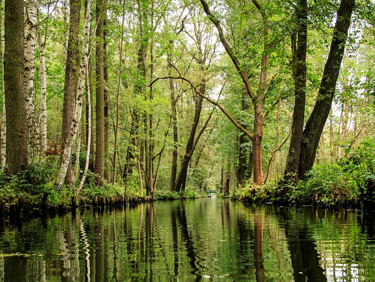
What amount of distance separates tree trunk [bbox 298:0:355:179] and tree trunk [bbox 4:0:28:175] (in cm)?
873

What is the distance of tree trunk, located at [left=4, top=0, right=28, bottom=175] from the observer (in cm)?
787

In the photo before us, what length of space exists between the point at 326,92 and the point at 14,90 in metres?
9.35

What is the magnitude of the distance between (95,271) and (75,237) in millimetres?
2069

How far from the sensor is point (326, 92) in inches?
426

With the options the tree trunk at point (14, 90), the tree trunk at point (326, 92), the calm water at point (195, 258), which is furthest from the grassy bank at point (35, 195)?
the tree trunk at point (326, 92)

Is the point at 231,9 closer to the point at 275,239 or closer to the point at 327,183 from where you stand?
the point at 327,183

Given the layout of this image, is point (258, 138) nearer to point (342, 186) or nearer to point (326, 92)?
point (326, 92)

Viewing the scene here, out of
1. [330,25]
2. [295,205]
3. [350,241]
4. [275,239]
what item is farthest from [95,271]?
[330,25]

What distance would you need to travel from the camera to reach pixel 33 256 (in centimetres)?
279

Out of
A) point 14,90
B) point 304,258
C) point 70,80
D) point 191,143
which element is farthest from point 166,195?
point 304,258

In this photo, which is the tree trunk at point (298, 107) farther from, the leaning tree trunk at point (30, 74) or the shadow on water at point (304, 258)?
the leaning tree trunk at point (30, 74)

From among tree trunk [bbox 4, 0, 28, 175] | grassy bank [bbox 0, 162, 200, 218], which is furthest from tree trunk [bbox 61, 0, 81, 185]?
tree trunk [bbox 4, 0, 28, 175]

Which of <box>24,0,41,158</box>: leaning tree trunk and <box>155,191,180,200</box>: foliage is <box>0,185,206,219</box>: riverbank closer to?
<box>24,0,41,158</box>: leaning tree trunk

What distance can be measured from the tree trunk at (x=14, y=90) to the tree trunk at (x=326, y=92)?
28.7 feet
